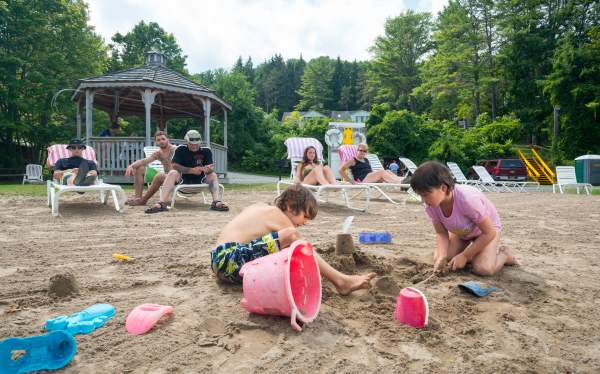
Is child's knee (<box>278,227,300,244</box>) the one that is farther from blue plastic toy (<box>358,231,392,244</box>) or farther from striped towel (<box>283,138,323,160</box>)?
striped towel (<box>283,138,323,160</box>)

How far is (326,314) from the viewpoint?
6.81 ft

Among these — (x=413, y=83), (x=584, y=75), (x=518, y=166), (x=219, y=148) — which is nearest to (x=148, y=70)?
(x=219, y=148)

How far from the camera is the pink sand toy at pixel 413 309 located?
1957mm

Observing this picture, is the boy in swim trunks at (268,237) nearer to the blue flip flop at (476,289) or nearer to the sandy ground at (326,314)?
the sandy ground at (326,314)

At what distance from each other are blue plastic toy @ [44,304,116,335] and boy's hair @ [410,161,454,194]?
185 centimetres

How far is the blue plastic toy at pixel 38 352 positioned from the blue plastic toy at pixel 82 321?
236mm

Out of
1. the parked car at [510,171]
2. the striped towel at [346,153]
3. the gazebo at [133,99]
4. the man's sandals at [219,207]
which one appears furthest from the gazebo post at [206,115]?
the parked car at [510,171]

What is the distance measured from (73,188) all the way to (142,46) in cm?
3347

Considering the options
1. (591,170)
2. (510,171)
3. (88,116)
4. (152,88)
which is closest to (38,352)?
(152,88)

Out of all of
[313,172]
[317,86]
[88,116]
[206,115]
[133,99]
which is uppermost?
[317,86]

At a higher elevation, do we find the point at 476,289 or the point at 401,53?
the point at 401,53

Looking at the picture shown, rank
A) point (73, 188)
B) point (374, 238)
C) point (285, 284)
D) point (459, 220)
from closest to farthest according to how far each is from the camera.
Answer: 1. point (285, 284)
2. point (459, 220)
3. point (374, 238)
4. point (73, 188)

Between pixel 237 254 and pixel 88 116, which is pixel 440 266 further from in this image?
pixel 88 116

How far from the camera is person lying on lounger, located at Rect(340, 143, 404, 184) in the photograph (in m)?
8.24
